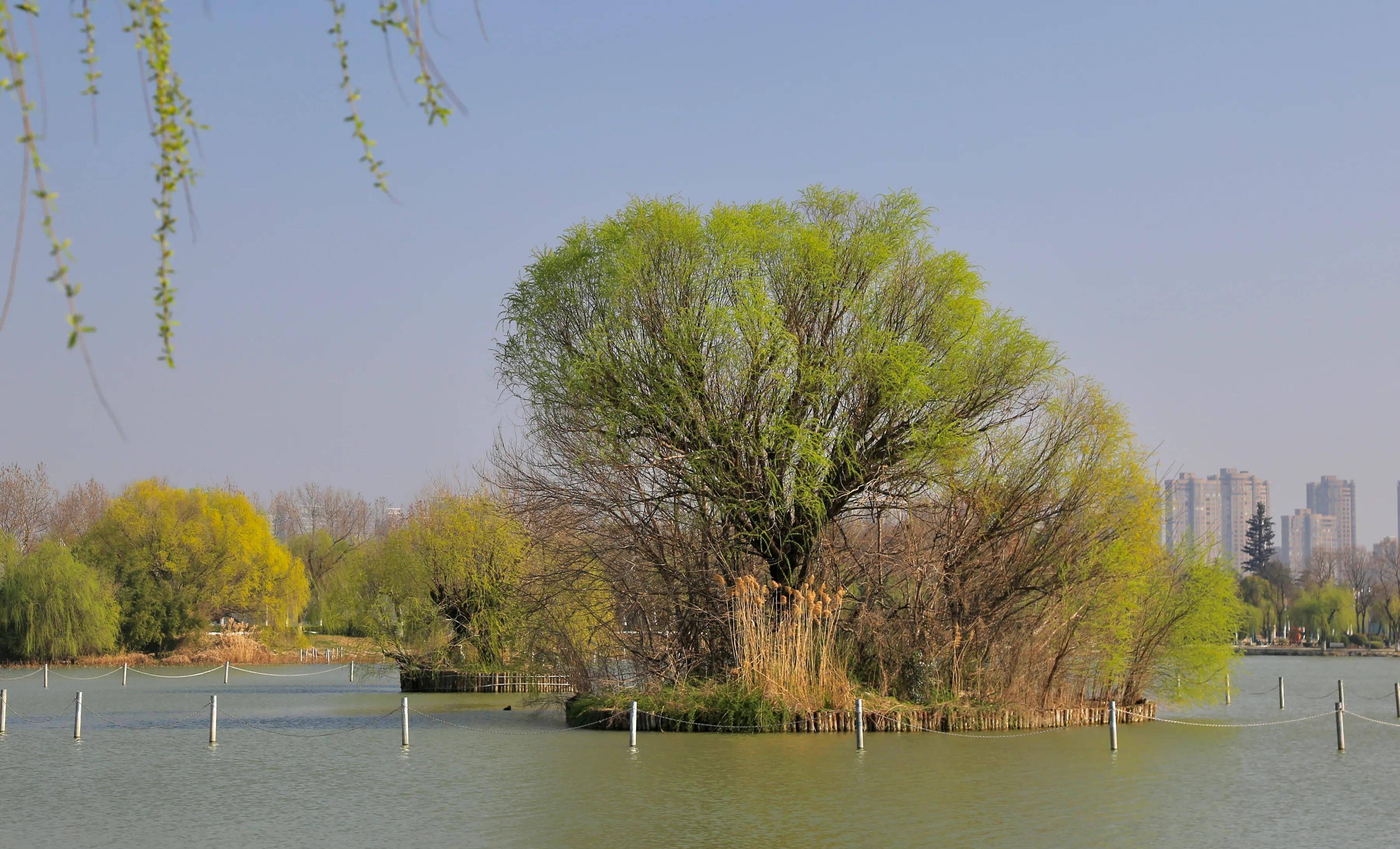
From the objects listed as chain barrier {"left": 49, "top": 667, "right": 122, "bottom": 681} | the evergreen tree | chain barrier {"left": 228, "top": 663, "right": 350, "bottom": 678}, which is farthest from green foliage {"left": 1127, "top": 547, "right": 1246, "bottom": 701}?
the evergreen tree

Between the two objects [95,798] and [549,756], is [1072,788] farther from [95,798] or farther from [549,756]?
[95,798]

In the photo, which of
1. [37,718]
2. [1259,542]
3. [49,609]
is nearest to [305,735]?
[37,718]

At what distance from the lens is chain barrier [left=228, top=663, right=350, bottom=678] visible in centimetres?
4644

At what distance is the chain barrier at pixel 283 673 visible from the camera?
46.4 meters

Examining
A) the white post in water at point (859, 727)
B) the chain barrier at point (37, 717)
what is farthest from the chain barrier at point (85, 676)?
the white post in water at point (859, 727)

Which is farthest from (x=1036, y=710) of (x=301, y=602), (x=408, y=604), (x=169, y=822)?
(x=301, y=602)

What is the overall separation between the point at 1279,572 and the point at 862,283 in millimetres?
103087

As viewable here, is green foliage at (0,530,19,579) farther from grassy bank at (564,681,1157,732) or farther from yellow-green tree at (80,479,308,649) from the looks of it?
grassy bank at (564,681,1157,732)

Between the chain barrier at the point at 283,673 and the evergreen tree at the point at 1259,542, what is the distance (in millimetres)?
100739

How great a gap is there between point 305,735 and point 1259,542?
122045 millimetres

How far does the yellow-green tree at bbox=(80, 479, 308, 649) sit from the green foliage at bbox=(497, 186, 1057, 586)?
3453 cm

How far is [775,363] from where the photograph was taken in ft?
74.7

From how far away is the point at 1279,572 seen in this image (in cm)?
11306

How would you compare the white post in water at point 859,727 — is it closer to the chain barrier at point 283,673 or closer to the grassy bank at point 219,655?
the grassy bank at point 219,655
